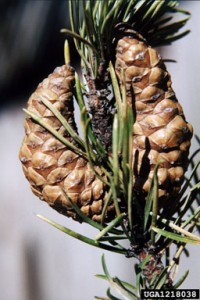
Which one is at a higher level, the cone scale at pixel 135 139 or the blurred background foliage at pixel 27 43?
Result: the blurred background foliage at pixel 27 43

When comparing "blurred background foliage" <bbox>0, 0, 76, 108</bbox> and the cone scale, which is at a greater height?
"blurred background foliage" <bbox>0, 0, 76, 108</bbox>

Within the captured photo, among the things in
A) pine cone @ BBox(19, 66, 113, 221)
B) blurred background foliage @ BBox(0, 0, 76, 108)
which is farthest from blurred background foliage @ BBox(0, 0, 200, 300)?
pine cone @ BBox(19, 66, 113, 221)

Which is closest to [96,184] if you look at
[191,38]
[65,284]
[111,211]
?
[111,211]

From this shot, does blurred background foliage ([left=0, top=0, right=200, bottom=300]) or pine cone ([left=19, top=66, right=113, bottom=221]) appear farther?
blurred background foliage ([left=0, top=0, right=200, bottom=300])

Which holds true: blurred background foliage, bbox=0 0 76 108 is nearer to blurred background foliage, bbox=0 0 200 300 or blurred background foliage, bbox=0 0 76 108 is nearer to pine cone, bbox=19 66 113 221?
blurred background foliage, bbox=0 0 200 300

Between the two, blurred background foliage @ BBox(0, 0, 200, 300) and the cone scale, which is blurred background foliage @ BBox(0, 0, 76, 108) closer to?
blurred background foliage @ BBox(0, 0, 200, 300)

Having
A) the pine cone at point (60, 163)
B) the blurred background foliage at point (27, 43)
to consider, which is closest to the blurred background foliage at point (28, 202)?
the blurred background foliage at point (27, 43)

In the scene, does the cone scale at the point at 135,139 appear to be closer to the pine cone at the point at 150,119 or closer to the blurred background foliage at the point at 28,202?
the pine cone at the point at 150,119
